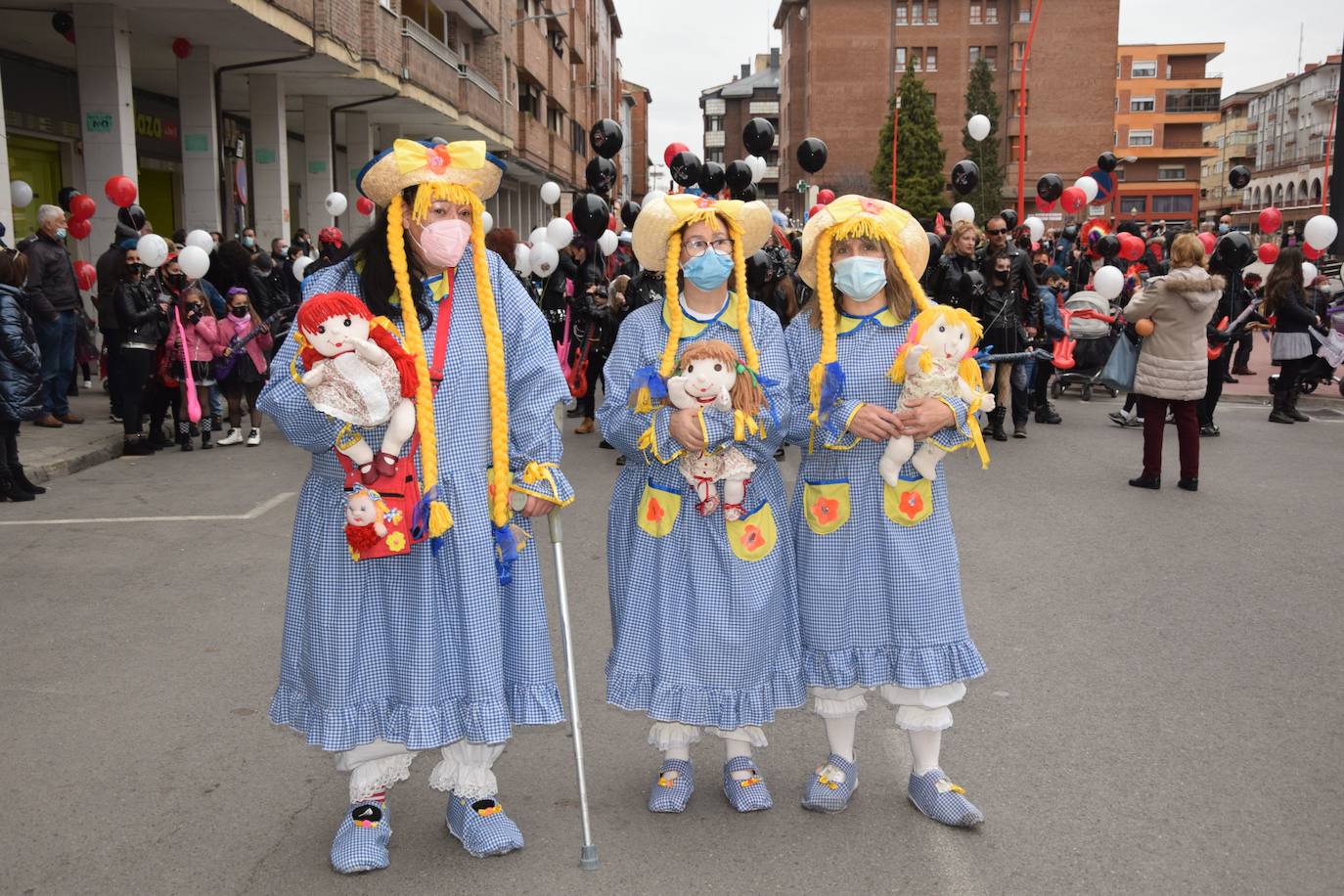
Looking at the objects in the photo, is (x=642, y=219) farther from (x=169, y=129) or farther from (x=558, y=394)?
(x=169, y=129)

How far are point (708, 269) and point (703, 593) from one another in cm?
101

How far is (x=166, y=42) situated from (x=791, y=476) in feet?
42.3

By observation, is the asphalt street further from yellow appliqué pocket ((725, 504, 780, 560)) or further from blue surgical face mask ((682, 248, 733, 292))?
blue surgical face mask ((682, 248, 733, 292))

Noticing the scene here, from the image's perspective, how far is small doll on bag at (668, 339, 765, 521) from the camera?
12.1ft

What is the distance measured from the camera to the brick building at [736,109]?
114625mm

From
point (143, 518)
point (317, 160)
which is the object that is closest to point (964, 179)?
point (143, 518)

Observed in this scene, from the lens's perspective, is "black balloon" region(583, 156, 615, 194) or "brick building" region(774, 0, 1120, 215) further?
"brick building" region(774, 0, 1120, 215)

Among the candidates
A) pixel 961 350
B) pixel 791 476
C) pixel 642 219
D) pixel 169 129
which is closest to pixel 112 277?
pixel 791 476

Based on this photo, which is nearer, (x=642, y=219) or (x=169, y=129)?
(x=642, y=219)

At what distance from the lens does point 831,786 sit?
12.8ft

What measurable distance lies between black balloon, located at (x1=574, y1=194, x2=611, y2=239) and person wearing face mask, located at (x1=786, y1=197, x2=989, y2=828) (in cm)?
756

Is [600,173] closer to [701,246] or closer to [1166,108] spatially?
[701,246]

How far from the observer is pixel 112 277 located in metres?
11.7

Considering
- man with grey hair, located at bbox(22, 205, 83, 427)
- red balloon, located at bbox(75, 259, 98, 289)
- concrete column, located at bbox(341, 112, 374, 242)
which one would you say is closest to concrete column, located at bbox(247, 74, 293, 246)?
concrete column, located at bbox(341, 112, 374, 242)
